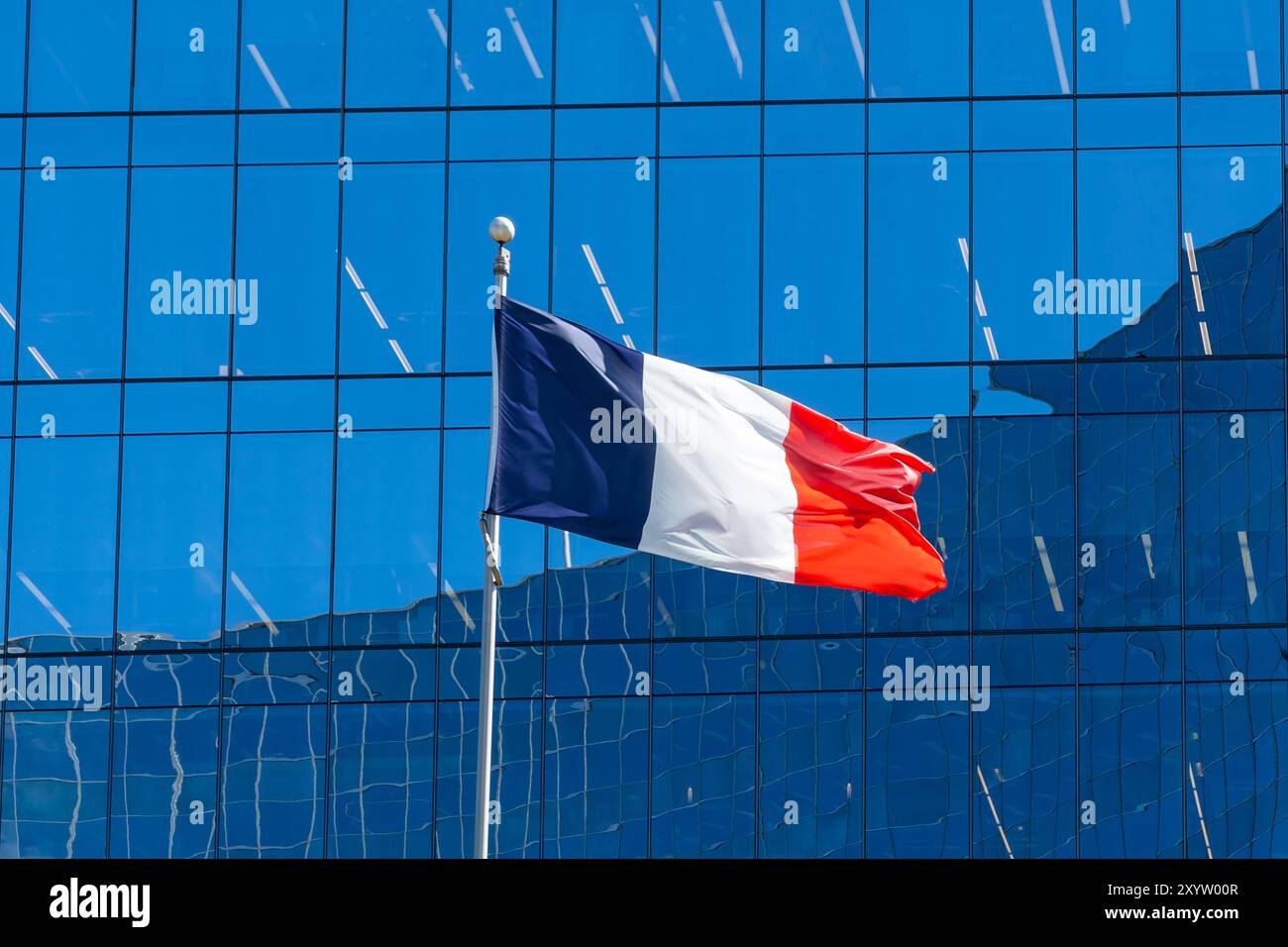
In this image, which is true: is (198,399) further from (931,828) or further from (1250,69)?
(1250,69)

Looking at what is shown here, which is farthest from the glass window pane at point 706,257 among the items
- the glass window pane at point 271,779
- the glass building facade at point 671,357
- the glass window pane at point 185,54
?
the glass window pane at point 271,779

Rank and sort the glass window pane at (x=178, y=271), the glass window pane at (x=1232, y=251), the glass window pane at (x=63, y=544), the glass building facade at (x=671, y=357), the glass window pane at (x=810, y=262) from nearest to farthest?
the glass building facade at (x=671, y=357) → the glass window pane at (x=810, y=262) → the glass window pane at (x=1232, y=251) → the glass window pane at (x=63, y=544) → the glass window pane at (x=178, y=271)

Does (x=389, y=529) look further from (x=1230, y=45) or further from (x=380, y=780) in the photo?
(x=1230, y=45)

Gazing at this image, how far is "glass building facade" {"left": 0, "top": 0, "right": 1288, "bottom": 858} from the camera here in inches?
1075

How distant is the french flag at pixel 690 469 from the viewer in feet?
47.9

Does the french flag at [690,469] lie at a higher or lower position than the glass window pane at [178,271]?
lower

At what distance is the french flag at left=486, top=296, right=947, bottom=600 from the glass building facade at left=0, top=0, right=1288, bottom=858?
41.6ft

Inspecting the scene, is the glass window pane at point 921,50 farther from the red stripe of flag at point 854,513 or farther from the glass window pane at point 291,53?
the red stripe of flag at point 854,513

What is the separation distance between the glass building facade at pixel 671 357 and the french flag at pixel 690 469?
12688mm

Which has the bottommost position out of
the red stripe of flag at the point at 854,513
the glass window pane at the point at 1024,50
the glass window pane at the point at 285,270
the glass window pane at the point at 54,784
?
the glass window pane at the point at 54,784

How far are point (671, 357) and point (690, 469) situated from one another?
13.4m

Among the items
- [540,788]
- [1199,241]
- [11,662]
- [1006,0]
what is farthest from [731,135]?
[11,662]

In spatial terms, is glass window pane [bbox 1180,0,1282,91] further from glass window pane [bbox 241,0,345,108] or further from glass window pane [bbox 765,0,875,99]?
glass window pane [bbox 241,0,345,108]
